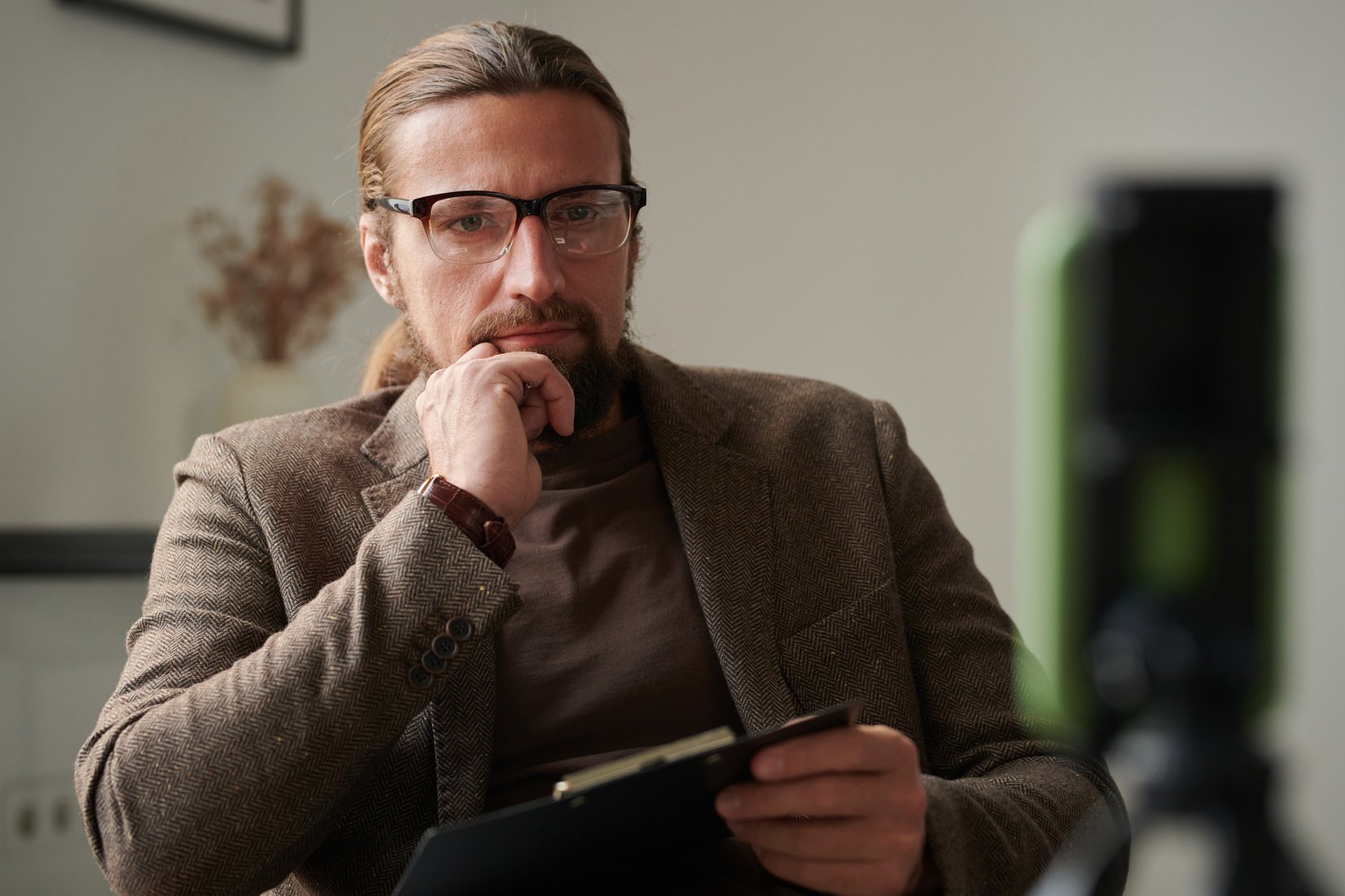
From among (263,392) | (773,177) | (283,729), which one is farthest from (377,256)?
(773,177)

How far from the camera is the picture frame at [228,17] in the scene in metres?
2.25

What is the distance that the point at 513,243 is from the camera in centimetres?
135

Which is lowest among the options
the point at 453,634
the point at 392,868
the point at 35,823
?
the point at 35,823

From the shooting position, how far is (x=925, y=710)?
136cm

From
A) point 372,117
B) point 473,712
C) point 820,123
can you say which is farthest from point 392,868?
point 820,123

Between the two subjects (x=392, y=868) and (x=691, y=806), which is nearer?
(x=691, y=806)

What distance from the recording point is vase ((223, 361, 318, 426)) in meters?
2.25

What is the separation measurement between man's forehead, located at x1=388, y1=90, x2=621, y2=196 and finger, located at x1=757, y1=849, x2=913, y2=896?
0.76 meters

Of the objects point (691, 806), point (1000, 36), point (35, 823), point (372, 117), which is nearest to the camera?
point (691, 806)

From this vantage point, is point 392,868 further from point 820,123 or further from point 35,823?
point 820,123

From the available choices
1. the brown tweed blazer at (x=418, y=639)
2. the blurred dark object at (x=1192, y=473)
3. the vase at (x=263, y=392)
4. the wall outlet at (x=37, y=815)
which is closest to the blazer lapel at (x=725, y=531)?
the brown tweed blazer at (x=418, y=639)

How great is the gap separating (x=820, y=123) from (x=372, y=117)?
1788 millimetres

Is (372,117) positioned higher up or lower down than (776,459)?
A: higher up

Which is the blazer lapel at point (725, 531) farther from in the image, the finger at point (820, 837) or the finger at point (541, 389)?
the finger at point (820, 837)
